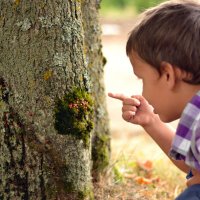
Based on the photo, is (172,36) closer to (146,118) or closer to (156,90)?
(156,90)

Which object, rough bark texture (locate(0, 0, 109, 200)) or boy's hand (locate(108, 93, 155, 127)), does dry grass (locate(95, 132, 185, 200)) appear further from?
boy's hand (locate(108, 93, 155, 127))

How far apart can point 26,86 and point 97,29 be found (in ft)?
2.87

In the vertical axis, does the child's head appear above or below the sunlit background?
above

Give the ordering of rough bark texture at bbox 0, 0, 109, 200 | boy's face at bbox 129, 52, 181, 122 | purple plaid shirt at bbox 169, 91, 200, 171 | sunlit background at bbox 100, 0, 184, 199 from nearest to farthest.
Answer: purple plaid shirt at bbox 169, 91, 200, 171
boy's face at bbox 129, 52, 181, 122
rough bark texture at bbox 0, 0, 109, 200
sunlit background at bbox 100, 0, 184, 199

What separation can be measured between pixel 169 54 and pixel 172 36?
8 centimetres

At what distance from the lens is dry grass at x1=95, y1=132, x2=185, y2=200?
11.6ft

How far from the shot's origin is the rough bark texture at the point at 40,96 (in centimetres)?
275

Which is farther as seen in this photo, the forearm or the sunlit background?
the sunlit background

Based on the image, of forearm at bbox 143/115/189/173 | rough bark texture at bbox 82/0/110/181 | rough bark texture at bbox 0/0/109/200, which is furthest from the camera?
rough bark texture at bbox 82/0/110/181

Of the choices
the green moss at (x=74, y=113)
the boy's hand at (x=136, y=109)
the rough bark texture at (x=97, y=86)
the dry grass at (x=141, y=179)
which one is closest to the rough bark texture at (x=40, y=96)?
the green moss at (x=74, y=113)

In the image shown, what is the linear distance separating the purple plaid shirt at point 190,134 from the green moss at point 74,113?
58cm

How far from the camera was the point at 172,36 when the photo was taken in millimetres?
2486

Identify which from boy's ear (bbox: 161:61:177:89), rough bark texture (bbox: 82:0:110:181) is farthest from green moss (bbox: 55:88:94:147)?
rough bark texture (bbox: 82:0:110:181)

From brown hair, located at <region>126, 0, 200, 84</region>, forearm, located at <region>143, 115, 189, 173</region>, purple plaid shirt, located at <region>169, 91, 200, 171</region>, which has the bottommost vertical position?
forearm, located at <region>143, 115, 189, 173</region>
